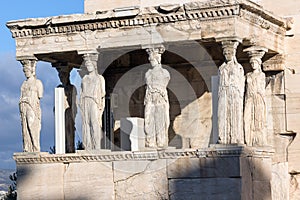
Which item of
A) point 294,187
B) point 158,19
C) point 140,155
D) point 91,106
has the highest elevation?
point 158,19

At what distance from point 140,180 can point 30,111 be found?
213 cm

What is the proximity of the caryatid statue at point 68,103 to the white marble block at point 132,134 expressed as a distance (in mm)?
839

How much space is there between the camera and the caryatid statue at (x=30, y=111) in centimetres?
1612

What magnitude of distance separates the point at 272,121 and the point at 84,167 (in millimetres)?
3074

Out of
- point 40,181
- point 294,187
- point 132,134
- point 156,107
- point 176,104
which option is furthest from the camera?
point 176,104

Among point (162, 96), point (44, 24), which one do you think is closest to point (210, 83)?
point (162, 96)

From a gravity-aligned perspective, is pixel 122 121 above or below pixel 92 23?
below

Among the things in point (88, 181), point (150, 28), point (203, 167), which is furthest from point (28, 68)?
point (203, 167)

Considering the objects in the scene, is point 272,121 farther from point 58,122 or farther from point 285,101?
point 58,122

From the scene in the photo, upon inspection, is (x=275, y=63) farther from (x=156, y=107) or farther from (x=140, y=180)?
(x=140, y=180)

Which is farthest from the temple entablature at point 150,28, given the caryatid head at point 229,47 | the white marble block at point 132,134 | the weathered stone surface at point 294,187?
the weathered stone surface at point 294,187

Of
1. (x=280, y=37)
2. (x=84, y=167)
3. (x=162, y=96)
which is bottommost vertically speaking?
(x=84, y=167)

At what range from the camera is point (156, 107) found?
15.3 meters

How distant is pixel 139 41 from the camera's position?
1548 centimetres
